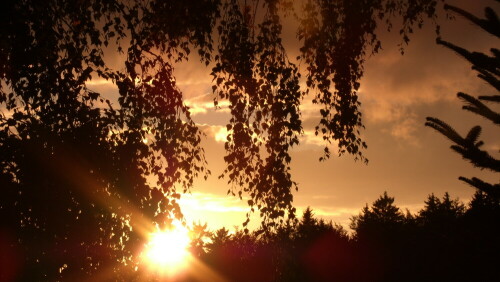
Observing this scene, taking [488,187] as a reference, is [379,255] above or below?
above

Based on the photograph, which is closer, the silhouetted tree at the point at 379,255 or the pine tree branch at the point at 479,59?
the pine tree branch at the point at 479,59

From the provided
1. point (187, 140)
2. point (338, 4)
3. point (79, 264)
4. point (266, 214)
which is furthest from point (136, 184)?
point (79, 264)

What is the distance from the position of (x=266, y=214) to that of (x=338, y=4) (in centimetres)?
270

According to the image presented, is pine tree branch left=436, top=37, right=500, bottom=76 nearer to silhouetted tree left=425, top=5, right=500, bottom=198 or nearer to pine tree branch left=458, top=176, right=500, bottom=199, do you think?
silhouetted tree left=425, top=5, right=500, bottom=198

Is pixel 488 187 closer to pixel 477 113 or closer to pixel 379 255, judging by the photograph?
pixel 477 113

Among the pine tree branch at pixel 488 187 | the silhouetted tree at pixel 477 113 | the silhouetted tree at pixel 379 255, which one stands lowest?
the pine tree branch at pixel 488 187

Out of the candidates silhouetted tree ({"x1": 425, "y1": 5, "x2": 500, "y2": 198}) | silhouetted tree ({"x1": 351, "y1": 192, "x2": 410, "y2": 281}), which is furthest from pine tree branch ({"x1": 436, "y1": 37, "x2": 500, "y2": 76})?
silhouetted tree ({"x1": 351, "y1": 192, "x2": 410, "y2": 281})

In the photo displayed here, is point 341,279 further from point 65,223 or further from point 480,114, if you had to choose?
point 480,114

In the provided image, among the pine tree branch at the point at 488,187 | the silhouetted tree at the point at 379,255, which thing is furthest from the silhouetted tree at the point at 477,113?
the silhouetted tree at the point at 379,255

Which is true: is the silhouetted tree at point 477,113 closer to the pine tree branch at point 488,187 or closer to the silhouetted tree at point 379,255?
the pine tree branch at point 488,187

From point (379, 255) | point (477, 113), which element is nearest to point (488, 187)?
point (477, 113)

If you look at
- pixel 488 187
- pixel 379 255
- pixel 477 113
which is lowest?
pixel 488 187

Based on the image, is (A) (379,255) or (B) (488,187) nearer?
(B) (488,187)

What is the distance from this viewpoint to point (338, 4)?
5934 mm
